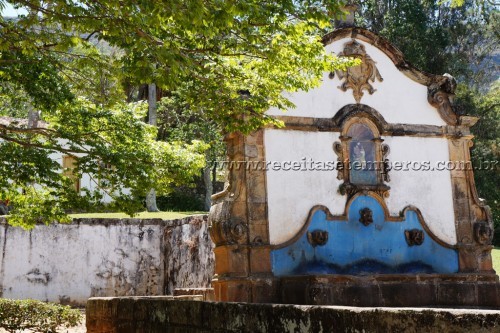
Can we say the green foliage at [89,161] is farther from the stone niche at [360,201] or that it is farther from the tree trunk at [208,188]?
the tree trunk at [208,188]

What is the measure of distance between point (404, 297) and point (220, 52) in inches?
230

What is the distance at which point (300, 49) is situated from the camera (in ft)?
23.4

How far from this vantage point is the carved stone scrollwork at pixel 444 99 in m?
12.2

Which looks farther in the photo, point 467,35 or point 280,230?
point 467,35

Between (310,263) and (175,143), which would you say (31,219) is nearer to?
(175,143)

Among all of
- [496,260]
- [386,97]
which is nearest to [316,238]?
[386,97]

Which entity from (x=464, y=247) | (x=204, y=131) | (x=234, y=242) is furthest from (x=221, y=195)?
(x=204, y=131)

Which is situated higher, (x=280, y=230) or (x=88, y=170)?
(x=88, y=170)

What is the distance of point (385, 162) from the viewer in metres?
11.6

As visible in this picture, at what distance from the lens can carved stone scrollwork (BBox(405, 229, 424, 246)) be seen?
37.2ft

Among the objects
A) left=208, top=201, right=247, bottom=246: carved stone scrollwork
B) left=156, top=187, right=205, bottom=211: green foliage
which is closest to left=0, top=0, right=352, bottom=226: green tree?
left=208, top=201, right=247, bottom=246: carved stone scrollwork

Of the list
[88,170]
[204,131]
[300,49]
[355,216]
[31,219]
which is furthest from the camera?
[204,131]

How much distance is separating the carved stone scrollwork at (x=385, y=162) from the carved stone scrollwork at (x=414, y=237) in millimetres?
1090

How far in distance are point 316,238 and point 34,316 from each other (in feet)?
17.7
